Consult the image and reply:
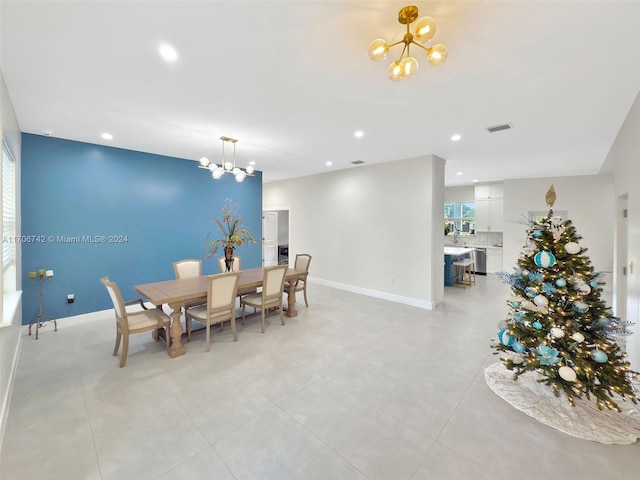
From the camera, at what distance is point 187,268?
14.1ft

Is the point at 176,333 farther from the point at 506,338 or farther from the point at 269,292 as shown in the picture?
the point at 506,338

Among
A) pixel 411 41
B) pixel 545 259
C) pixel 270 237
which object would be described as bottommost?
pixel 545 259

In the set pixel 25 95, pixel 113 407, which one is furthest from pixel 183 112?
pixel 113 407

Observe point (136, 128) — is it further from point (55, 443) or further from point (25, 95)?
point (55, 443)

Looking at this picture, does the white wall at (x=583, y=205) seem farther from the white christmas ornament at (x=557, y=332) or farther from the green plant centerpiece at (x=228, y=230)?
the green plant centerpiece at (x=228, y=230)

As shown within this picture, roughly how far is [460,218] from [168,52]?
9679 mm

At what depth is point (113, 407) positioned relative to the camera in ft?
Answer: 7.43

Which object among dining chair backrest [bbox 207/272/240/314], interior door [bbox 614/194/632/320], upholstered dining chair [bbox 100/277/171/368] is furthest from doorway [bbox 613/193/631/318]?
upholstered dining chair [bbox 100/277/171/368]

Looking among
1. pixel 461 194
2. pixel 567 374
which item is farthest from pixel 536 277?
pixel 461 194

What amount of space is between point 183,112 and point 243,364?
289 centimetres

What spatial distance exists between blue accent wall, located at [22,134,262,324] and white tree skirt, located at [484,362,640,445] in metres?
5.22

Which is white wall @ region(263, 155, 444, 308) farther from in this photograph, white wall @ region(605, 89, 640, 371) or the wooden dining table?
the wooden dining table

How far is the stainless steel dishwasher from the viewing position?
324 inches

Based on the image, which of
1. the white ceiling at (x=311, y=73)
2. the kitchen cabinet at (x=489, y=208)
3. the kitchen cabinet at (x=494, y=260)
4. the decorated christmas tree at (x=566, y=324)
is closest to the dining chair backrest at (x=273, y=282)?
the white ceiling at (x=311, y=73)
